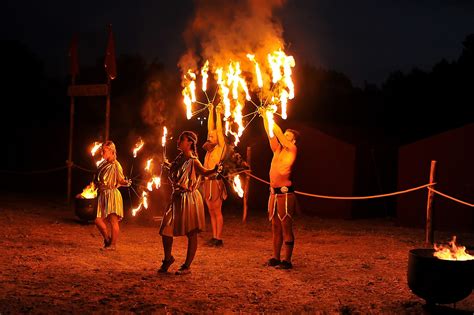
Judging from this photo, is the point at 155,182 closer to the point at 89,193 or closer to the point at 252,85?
the point at 252,85

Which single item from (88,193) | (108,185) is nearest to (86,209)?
(88,193)

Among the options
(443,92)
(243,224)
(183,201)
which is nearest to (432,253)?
(183,201)

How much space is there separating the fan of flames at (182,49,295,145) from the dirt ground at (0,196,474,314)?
7.19ft

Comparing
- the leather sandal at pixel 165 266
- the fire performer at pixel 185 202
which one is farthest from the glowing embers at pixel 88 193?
the fire performer at pixel 185 202

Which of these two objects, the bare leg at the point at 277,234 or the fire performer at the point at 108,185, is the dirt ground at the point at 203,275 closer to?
→ the bare leg at the point at 277,234

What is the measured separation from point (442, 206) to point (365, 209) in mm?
3205

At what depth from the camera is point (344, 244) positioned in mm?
10828

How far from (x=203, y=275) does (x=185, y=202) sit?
1.08 metres

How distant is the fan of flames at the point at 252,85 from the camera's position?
27.1 ft

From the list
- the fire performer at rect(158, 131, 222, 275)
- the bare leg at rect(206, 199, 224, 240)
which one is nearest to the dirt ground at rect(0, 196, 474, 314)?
the bare leg at rect(206, 199, 224, 240)

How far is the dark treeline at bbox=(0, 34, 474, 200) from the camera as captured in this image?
25391mm

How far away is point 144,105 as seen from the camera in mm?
28297

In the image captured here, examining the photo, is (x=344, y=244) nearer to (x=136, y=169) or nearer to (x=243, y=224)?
(x=243, y=224)

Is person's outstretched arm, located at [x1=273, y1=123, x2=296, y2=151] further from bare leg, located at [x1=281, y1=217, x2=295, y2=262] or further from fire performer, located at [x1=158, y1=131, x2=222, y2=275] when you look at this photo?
fire performer, located at [x1=158, y1=131, x2=222, y2=275]
